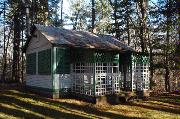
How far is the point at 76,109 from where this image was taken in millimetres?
14742

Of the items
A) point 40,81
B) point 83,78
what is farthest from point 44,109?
point 40,81

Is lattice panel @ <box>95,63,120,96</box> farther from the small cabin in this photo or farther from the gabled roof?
the gabled roof

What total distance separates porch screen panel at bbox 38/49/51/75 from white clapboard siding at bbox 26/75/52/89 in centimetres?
35

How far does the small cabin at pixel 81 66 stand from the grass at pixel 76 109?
1386mm

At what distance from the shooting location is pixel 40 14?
35.4 meters

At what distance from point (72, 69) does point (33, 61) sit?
187 inches

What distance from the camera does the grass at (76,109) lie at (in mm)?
13352

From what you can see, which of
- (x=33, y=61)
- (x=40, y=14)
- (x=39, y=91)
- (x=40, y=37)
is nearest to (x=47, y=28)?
(x=40, y=37)

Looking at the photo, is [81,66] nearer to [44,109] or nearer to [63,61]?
[63,61]

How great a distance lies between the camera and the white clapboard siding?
18.7 meters

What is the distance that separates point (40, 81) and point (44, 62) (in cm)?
168

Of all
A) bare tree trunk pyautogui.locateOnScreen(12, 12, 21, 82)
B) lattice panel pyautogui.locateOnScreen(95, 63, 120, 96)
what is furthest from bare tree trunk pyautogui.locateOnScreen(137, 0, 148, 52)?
bare tree trunk pyautogui.locateOnScreen(12, 12, 21, 82)


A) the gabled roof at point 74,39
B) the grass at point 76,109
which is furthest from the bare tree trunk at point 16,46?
the grass at point 76,109

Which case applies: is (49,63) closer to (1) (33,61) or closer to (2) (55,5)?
(1) (33,61)
